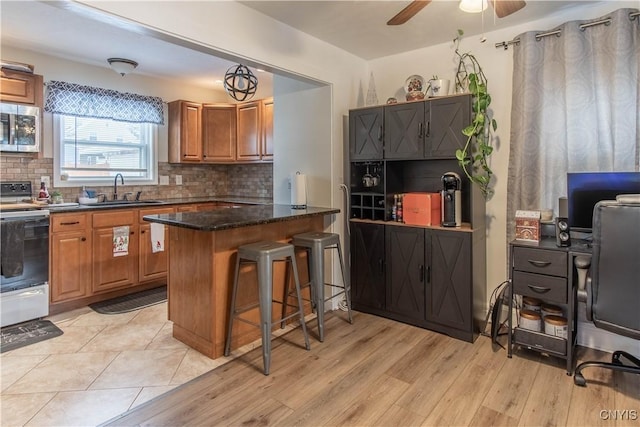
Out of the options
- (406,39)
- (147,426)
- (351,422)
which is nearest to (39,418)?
(147,426)

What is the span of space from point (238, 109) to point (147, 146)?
122cm

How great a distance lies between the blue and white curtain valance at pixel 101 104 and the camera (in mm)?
3744

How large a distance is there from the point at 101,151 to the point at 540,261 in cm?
445

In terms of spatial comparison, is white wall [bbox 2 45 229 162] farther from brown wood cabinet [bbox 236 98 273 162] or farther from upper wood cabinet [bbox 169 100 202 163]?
brown wood cabinet [bbox 236 98 273 162]

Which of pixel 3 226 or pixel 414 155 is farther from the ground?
pixel 414 155

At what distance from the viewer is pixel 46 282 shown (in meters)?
3.18

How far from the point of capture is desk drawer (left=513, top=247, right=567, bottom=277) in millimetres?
2295

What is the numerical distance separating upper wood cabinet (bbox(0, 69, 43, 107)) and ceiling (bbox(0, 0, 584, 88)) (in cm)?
31

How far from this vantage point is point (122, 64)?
3807 millimetres

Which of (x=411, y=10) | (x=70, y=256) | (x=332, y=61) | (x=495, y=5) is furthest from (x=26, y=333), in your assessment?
(x=495, y=5)

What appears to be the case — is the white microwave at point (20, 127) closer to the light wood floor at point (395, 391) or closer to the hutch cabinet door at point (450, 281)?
the light wood floor at point (395, 391)

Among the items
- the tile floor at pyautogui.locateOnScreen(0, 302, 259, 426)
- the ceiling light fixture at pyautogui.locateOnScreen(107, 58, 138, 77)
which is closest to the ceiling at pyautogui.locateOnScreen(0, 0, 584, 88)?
the ceiling light fixture at pyautogui.locateOnScreen(107, 58, 138, 77)

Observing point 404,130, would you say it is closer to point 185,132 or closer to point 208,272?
point 208,272

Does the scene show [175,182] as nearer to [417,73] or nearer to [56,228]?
[56,228]
